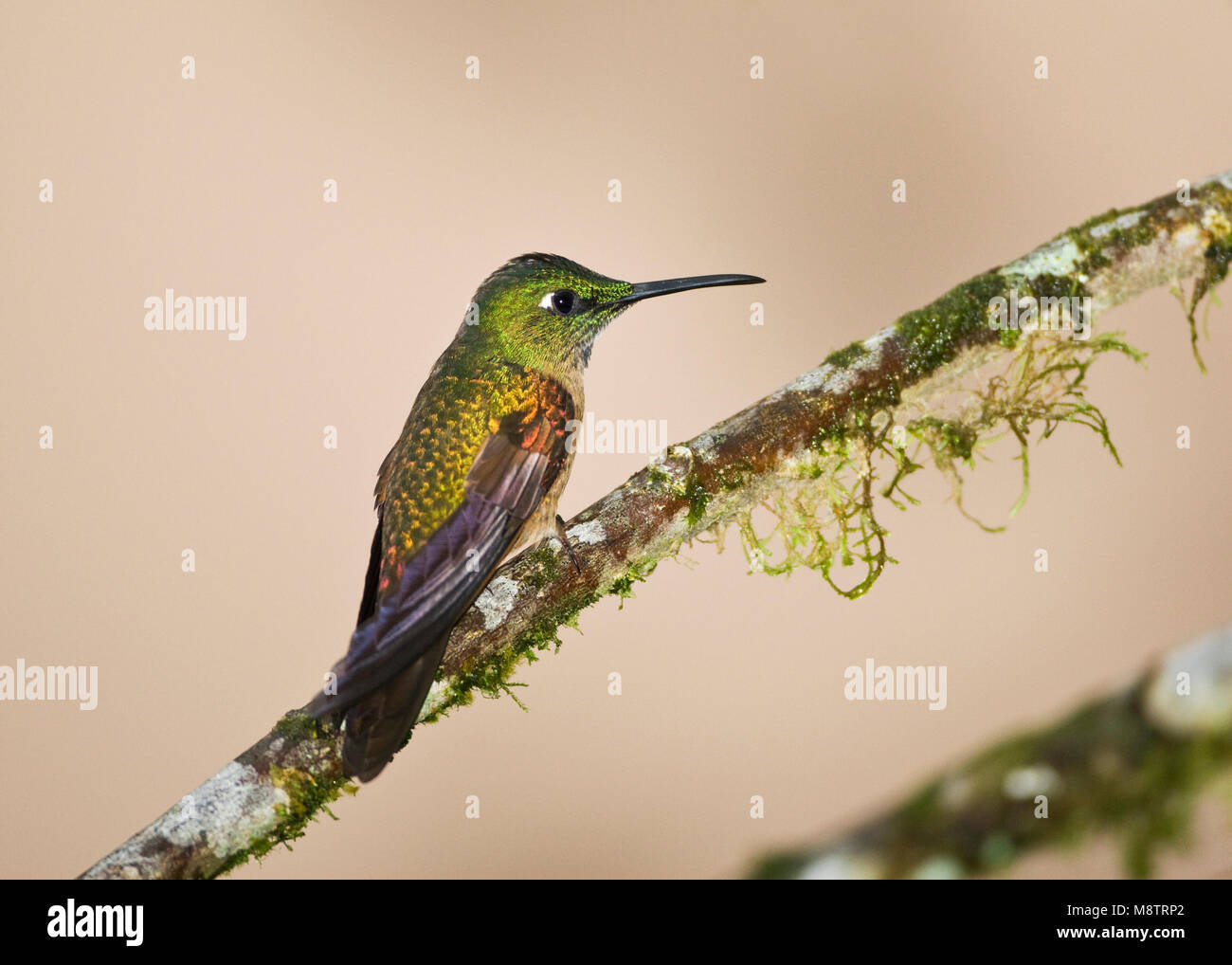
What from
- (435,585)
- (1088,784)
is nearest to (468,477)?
(435,585)

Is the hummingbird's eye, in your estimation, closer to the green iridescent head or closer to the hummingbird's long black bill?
the green iridescent head

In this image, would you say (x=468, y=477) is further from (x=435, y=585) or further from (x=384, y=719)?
(x=384, y=719)

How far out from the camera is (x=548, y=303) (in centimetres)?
266

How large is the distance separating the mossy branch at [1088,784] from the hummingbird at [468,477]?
92cm

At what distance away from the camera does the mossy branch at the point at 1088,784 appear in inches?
75.9

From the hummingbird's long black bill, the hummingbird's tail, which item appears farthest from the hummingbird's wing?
the hummingbird's long black bill

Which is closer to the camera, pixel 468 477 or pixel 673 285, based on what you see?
pixel 468 477

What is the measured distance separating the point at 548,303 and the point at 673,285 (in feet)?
1.09

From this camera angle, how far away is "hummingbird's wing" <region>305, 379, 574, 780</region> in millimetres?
1795

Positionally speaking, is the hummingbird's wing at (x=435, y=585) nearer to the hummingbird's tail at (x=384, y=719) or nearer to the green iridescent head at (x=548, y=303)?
the hummingbird's tail at (x=384, y=719)

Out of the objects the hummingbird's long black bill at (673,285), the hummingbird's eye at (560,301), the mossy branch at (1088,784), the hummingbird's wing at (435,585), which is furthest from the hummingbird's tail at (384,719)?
the hummingbird's long black bill at (673,285)

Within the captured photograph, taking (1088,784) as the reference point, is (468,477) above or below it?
above

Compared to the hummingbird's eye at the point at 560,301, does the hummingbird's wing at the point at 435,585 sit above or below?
below
